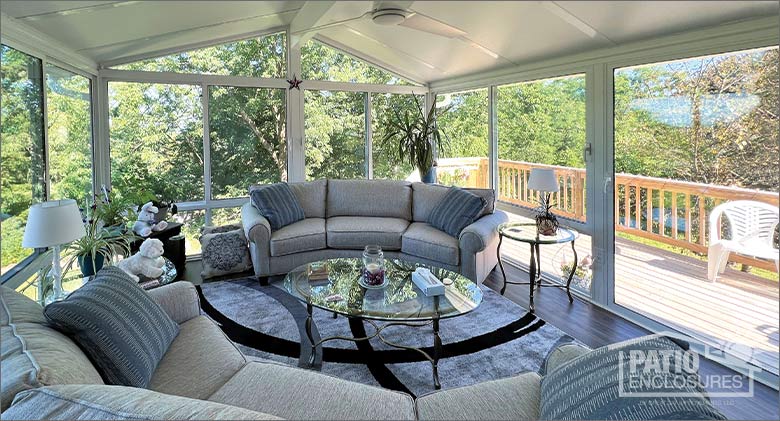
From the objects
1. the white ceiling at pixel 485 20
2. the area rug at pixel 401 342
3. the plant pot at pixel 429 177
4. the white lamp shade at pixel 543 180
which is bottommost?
the area rug at pixel 401 342

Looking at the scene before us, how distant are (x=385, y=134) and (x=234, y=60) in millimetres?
1683

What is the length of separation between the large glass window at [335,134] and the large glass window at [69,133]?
1.89m

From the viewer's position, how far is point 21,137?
2229 millimetres

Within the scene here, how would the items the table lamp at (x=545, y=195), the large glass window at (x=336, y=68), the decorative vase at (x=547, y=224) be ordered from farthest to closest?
the large glass window at (x=336, y=68) → the decorative vase at (x=547, y=224) → the table lamp at (x=545, y=195)

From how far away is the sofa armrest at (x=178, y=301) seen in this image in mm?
1730

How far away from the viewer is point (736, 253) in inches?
30.8

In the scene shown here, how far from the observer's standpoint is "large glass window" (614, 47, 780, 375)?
2.32ft

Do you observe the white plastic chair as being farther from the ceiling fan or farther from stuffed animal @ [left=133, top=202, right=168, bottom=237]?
stuffed animal @ [left=133, top=202, right=168, bottom=237]

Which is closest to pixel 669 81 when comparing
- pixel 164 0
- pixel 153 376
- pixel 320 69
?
pixel 153 376

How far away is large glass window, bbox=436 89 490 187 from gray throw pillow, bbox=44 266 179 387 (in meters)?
1.87

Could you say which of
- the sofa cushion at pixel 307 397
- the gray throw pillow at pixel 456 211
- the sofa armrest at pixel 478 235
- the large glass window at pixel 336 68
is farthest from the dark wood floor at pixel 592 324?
the large glass window at pixel 336 68

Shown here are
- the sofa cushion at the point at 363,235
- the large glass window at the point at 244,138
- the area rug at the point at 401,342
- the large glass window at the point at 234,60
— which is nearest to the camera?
the area rug at the point at 401,342

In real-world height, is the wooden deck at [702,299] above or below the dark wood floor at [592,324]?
above

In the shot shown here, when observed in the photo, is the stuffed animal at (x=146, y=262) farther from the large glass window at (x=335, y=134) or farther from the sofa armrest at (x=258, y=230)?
the large glass window at (x=335, y=134)
